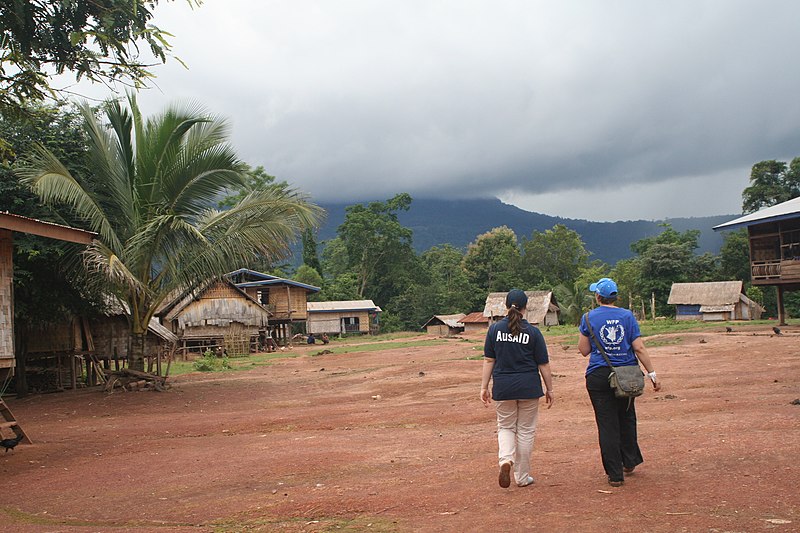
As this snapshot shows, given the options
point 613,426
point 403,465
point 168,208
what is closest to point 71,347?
point 168,208

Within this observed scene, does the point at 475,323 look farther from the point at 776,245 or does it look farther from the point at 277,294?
the point at 776,245

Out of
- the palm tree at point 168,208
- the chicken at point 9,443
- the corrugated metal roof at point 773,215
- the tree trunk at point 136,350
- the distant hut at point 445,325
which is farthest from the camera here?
the distant hut at point 445,325

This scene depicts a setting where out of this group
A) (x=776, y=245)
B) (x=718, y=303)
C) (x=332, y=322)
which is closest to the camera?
(x=776, y=245)

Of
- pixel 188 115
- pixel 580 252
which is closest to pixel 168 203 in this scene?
pixel 188 115

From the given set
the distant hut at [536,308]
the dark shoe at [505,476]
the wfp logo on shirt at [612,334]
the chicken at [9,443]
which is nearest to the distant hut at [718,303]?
the distant hut at [536,308]

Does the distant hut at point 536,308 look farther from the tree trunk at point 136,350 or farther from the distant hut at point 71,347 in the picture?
the tree trunk at point 136,350

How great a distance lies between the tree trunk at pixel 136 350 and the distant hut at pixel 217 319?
20782mm

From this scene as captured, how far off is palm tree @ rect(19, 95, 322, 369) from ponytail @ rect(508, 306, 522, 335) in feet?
38.4

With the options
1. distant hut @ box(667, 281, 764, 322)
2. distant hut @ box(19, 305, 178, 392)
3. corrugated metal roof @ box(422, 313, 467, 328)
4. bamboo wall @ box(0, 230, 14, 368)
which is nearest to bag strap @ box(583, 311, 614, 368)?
bamboo wall @ box(0, 230, 14, 368)

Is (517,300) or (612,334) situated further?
(517,300)

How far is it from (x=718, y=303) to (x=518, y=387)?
48702 millimetres

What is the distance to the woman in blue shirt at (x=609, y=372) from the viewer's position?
5980 millimetres

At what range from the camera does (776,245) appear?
100ft

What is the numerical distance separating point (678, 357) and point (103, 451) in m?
14.4
